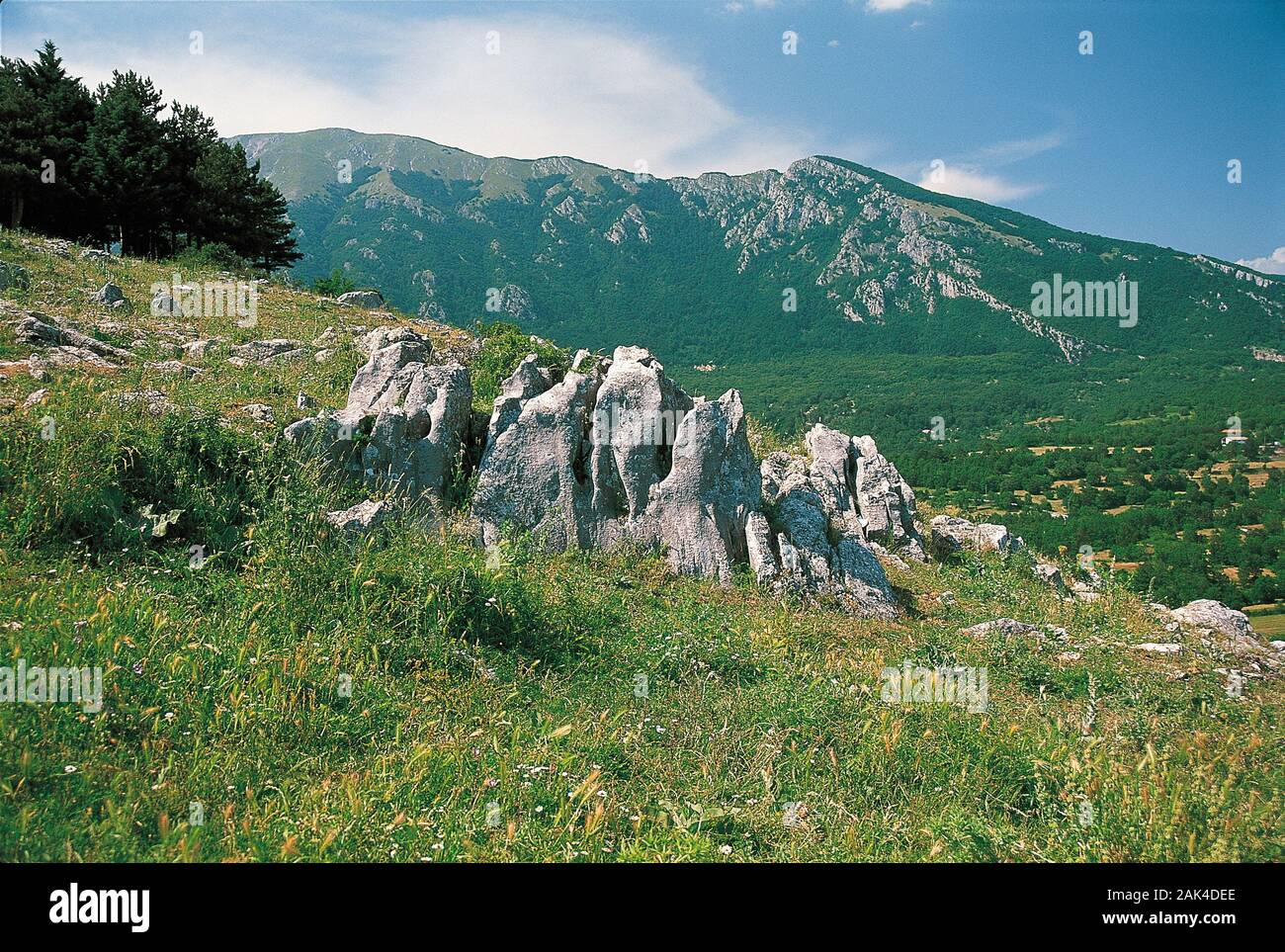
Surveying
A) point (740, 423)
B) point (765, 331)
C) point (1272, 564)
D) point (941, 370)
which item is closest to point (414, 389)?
point (740, 423)

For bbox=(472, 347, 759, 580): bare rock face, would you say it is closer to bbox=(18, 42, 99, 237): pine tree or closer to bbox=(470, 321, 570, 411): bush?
bbox=(470, 321, 570, 411): bush

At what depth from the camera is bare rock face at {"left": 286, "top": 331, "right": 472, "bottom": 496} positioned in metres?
9.70

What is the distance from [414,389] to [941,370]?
147m

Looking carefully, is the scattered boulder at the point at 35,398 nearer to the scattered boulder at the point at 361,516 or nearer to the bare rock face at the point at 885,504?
the scattered boulder at the point at 361,516

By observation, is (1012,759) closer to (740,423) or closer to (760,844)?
(760,844)

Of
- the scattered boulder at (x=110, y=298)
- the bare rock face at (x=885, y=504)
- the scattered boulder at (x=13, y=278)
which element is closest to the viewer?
the bare rock face at (x=885, y=504)

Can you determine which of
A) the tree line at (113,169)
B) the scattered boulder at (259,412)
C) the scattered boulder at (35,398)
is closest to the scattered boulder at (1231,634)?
the scattered boulder at (259,412)

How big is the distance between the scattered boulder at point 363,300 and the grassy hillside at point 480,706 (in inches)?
590

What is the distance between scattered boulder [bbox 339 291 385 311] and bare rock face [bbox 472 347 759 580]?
16.0 metres

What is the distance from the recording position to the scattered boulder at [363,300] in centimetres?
2412

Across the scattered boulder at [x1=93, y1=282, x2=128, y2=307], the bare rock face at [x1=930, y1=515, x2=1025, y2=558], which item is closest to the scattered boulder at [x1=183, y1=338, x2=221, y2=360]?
the scattered boulder at [x1=93, y1=282, x2=128, y2=307]

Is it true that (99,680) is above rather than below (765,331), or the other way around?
below

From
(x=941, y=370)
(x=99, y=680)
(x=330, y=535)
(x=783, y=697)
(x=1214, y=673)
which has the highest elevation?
(x=941, y=370)

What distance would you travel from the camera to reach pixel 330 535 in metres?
7.70
